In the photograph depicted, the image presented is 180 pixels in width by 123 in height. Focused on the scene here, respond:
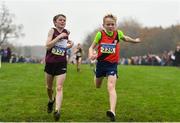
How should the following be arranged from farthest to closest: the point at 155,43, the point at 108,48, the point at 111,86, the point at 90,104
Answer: the point at 155,43, the point at 90,104, the point at 108,48, the point at 111,86

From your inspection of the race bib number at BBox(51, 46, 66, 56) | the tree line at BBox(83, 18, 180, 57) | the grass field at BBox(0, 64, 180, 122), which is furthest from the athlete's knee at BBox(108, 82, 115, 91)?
the tree line at BBox(83, 18, 180, 57)

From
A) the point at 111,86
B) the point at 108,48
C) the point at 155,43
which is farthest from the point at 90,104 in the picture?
the point at 155,43

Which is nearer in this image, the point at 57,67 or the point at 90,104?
the point at 57,67

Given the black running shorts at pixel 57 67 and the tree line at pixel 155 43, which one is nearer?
the black running shorts at pixel 57 67

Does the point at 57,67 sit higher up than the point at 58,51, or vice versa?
the point at 58,51

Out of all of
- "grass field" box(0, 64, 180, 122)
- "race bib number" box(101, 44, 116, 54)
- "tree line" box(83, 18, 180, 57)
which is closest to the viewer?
"race bib number" box(101, 44, 116, 54)

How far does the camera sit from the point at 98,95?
15.6m

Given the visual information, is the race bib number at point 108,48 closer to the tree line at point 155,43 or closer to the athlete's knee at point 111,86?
the athlete's knee at point 111,86

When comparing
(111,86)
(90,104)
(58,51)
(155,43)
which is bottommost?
(90,104)

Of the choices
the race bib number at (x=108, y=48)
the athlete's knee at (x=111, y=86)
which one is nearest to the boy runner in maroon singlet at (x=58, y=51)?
the race bib number at (x=108, y=48)

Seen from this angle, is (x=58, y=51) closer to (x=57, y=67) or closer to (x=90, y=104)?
(x=57, y=67)

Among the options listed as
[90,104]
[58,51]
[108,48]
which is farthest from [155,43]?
[58,51]

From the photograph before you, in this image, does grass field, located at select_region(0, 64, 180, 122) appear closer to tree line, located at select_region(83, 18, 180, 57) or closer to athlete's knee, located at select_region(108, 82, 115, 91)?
athlete's knee, located at select_region(108, 82, 115, 91)

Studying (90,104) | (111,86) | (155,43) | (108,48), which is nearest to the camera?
(111,86)
